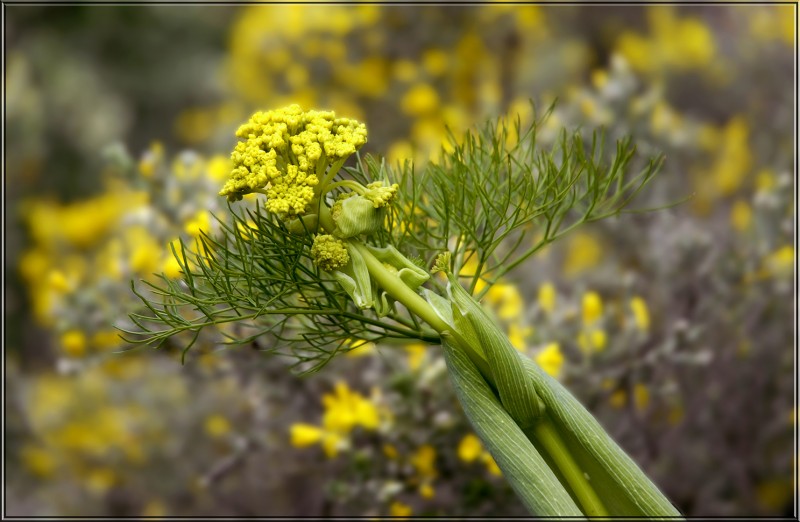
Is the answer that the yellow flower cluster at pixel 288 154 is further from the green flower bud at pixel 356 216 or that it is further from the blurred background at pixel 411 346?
the blurred background at pixel 411 346

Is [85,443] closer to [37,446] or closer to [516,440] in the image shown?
[37,446]

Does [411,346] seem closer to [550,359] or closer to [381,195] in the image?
[550,359]

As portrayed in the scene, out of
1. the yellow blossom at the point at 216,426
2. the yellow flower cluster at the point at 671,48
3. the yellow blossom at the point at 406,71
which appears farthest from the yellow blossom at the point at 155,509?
Answer: the yellow flower cluster at the point at 671,48

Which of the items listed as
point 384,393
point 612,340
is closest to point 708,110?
point 612,340

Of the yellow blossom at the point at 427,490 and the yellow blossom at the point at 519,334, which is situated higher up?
the yellow blossom at the point at 519,334

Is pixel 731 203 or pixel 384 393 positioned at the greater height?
pixel 731 203

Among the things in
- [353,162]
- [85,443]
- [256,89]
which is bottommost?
[353,162]

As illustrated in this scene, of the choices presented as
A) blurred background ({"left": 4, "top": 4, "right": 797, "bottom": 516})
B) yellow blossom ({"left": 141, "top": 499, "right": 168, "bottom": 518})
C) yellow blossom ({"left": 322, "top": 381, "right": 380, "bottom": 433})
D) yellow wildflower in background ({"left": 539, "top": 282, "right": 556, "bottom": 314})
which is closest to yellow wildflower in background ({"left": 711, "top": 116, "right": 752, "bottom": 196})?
blurred background ({"left": 4, "top": 4, "right": 797, "bottom": 516})
